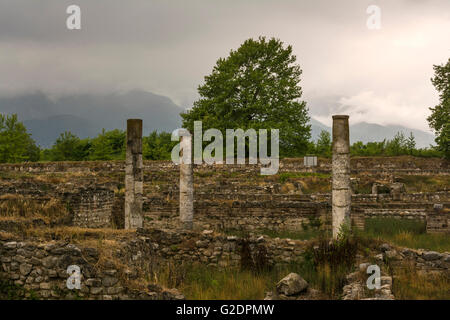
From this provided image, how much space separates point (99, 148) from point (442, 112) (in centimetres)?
3575

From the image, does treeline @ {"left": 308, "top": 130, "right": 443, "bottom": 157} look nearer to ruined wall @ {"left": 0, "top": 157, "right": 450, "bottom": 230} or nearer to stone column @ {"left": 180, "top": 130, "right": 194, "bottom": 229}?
ruined wall @ {"left": 0, "top": 157, "right": 450, "bottom": 230}

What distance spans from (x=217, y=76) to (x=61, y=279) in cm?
2969

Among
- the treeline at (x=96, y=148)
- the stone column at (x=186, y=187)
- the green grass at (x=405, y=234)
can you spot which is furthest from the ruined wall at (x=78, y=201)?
the treeline at (x=96, y=148)

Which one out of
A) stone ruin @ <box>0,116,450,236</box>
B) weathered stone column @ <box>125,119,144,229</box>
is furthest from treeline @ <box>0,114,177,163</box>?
weathered stone column @ <box>125,119,144,229</box>

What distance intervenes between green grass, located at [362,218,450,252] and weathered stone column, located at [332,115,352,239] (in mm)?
1055

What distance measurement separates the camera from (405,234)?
14297 millimetres

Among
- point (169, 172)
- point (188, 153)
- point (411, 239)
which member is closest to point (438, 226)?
point (411, 239)

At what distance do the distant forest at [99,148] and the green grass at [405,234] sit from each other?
1996 cm

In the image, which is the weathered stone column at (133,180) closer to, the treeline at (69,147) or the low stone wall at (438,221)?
the low stone wall at (438,221)

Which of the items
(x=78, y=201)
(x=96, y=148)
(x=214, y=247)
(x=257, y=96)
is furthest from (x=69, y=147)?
(x=214, y=247)

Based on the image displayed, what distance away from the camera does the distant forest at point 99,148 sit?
1604 inches

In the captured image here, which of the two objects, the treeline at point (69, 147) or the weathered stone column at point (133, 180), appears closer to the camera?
the weathered stone column at point (133, 180)

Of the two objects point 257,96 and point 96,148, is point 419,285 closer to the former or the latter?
point 257,96

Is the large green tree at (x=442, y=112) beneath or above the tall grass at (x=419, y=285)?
above
